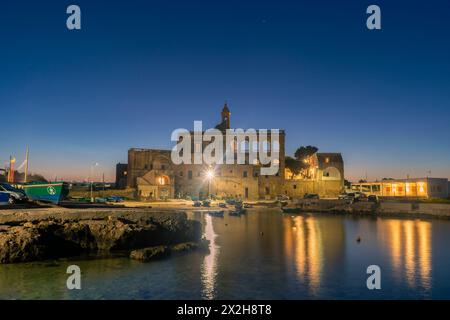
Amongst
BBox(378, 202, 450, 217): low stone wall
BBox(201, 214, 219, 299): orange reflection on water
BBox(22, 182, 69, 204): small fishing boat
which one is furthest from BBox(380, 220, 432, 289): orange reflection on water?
BBox(22, 182, 69, 204): small fishing boat

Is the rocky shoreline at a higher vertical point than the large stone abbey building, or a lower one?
lower

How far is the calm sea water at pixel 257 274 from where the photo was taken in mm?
13977

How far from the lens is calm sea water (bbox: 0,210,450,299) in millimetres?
13977

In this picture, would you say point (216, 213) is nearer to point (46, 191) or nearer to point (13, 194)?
point (46, 191)

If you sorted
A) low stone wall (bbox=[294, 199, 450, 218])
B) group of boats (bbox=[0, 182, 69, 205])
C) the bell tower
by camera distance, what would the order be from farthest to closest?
1. the bell tower
2. low stone wall (bbox=[294, 199, 450, 218])
3. group of boats (bbox=[0, 182, 69, 205])

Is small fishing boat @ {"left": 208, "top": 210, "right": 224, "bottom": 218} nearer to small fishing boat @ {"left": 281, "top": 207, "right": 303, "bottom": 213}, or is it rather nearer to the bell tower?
small fishing boat @ {"left": 281, "top": 207, "right": 303, "bottom": 213}

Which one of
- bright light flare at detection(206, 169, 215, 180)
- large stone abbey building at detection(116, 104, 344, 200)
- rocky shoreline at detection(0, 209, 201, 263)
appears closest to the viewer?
rocky shoreline at detection(0, 209, 201, 263)

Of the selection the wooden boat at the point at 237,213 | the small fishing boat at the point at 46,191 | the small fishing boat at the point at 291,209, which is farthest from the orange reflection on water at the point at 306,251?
the small fishing boat at the point at 291,209

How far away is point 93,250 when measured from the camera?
1938 cm

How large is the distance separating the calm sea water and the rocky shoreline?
91 cm

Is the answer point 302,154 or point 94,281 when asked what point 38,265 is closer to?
point 94,281

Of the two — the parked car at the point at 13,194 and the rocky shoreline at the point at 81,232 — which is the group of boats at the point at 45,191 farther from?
the rocky shoreline at the point at 81,232
